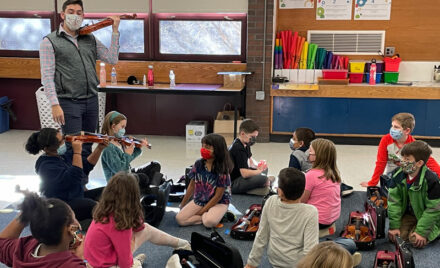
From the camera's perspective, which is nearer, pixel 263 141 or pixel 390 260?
pixel 390 260

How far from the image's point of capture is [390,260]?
10.2ft

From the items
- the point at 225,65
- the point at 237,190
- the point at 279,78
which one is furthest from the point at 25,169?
the point at 279,78

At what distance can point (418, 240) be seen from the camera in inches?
136

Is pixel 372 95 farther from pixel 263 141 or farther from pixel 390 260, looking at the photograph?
pixel 390 260

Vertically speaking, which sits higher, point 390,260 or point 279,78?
point 279,78

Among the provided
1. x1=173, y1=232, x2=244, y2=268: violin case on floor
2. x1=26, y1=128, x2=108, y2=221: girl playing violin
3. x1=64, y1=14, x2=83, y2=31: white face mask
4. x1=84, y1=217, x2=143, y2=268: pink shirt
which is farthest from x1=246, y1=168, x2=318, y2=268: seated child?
x1=64, y1=14, x2=83, y2=31: white face mask

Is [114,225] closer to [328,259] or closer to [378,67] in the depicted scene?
[328,259]

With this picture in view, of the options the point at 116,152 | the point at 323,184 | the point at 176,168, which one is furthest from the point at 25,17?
the point at 323,184

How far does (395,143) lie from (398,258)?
1568mm

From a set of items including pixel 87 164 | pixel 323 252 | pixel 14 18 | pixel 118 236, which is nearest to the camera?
pixel 323 252

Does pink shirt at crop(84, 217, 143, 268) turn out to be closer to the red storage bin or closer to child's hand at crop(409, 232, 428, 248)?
child's hand at crop(409, 232, 428, 248)

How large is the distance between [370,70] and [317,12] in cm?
104

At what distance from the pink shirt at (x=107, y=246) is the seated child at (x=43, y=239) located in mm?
476

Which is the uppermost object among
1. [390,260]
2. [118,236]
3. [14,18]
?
[14,18]
